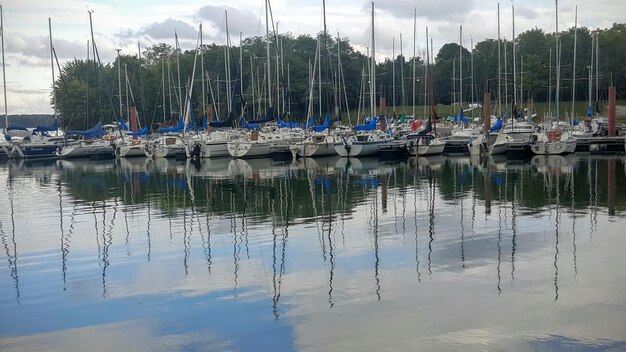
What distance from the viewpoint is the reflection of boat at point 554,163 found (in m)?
36.8

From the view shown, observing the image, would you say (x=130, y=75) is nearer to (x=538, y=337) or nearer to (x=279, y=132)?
(x=279, y=132)

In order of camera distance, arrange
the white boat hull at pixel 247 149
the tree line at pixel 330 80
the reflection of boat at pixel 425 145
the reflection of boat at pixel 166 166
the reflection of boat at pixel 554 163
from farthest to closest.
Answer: the tree line at pixel 330 80 → the white boat hull at pixel 247 149 → the reflection of boat at pixel 425 145 → the reflection of boat at pixel 166 166 → the reflection of boat at pixel 554 163

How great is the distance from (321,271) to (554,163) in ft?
105

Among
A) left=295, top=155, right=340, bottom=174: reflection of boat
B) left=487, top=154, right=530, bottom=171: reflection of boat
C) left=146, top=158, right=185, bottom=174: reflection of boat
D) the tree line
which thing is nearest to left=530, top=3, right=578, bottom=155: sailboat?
left=487, top=154, right=530, bottom=171: reflection of boat

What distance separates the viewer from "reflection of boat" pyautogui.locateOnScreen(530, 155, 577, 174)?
121ft

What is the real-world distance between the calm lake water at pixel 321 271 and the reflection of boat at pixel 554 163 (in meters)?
9.12

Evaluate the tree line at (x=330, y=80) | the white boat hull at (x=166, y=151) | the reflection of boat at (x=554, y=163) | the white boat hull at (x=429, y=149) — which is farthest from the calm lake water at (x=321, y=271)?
the tree line at (x=330, y=80)

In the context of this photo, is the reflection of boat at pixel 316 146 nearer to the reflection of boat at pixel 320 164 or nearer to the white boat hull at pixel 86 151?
the reflection of boat at pixel 320 164

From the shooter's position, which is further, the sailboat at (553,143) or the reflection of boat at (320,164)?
the sailboat at (553,143)

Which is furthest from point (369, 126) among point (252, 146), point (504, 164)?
point (504, 164)

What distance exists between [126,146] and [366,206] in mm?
42745

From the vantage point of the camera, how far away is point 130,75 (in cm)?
10144

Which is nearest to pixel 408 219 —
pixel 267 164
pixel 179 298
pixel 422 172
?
pixel 179 298

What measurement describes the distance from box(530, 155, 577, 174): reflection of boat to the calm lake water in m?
9.12
